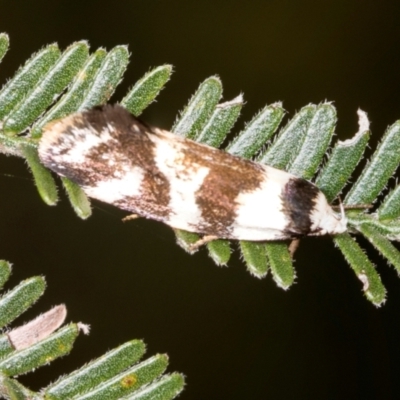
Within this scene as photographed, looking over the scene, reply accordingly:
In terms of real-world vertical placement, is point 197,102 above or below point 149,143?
above

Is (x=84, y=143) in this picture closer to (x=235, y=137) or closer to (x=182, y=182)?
(x=182, y=182)

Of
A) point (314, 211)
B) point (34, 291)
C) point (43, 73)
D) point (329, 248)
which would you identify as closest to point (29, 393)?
point (34, 291)

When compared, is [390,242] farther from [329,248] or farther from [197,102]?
[329,248]

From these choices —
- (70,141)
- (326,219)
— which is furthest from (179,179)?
(326,219)

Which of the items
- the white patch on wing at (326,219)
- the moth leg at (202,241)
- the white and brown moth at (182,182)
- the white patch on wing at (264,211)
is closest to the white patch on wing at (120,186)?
the white and brown moth at (182,182)

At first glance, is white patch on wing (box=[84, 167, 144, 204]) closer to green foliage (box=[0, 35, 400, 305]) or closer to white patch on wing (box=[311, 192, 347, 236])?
green foliage (box=[0, 35, 400, 305])

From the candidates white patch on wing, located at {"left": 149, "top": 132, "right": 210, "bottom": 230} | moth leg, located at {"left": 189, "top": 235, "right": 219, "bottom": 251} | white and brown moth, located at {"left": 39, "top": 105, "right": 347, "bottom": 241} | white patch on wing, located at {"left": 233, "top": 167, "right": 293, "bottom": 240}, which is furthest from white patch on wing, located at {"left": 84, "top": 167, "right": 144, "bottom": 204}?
white patch on wing, located at {"left": 233, "top": 167, "right": 293, "bottom": 240}
